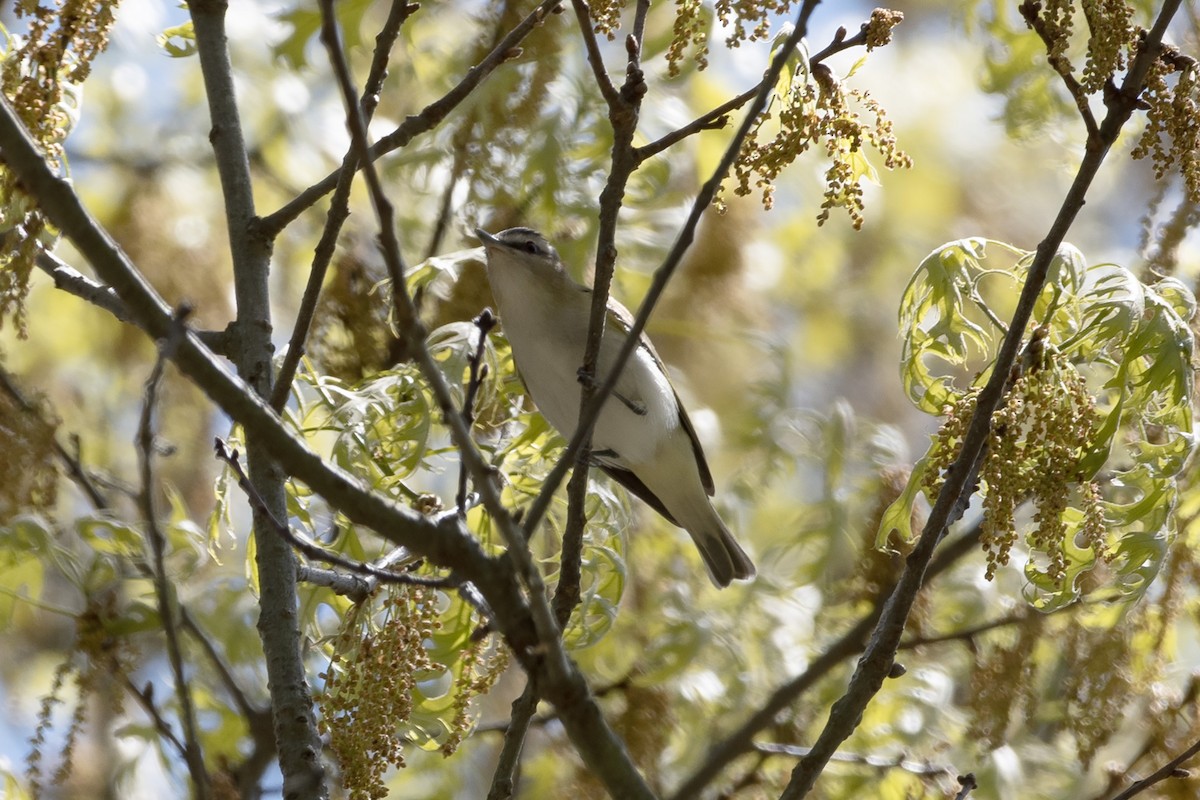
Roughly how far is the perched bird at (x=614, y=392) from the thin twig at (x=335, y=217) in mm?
1436

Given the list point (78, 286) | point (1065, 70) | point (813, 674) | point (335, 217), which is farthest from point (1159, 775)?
point (78, 286)

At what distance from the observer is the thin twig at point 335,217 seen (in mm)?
2674

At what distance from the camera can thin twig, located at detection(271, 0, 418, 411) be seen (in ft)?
8.77

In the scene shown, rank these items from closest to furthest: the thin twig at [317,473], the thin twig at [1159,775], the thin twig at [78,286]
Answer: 1. the thin twig at [317,473]
2. the thin twig at [1159,775]
3. the thin twig at [78,286]

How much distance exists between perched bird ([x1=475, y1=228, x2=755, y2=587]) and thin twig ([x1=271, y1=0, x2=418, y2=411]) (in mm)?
1436

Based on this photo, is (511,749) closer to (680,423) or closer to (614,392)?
(614,392)

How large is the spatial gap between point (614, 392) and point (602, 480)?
83 cm

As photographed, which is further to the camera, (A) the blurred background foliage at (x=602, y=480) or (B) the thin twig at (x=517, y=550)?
(A) the blurred background foliage at (x=602, y=480)

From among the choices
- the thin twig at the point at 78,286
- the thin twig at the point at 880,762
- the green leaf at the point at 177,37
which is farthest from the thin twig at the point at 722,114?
the thin twig at the point at 880,762

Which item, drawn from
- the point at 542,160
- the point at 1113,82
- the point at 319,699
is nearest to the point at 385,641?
the point at 319,699

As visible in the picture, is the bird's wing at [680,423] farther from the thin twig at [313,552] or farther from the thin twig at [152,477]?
the thin twig at [152,477]

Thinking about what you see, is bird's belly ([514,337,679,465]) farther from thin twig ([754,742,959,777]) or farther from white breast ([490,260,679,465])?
thin twig ([754,742,959,777])

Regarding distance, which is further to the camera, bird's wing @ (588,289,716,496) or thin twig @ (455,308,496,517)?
bird's wing @ (588,289,716,496)

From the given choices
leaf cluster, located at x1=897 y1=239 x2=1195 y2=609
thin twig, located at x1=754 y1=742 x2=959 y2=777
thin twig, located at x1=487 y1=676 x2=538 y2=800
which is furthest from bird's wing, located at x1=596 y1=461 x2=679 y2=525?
thin twig, located at x1=487 y1=676 x2=538 y2=800
